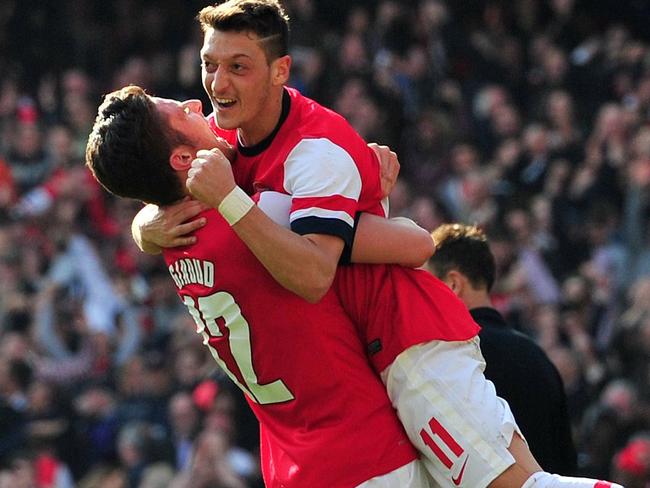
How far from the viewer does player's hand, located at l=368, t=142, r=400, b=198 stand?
4.62 m

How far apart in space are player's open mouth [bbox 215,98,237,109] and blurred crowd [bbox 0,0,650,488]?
185 inches

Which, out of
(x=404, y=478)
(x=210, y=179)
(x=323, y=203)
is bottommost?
(x=404, y=478)

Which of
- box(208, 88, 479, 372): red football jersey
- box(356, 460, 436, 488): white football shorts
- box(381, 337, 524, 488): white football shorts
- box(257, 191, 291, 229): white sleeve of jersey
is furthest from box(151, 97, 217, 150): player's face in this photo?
box(356, 460, 436, 488): white football shorts

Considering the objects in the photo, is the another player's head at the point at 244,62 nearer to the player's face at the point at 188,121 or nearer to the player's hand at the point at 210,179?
the player's face at the point at 188,121

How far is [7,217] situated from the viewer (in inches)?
481

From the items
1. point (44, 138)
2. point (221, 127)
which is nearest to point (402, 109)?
point (44, 138)

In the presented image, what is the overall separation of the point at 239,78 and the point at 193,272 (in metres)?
0.60

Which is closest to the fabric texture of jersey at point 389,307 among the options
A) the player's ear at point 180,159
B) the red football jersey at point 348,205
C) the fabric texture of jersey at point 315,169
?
the red football jersey at point 348,205

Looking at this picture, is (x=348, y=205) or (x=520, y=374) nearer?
(x=348, y=205)

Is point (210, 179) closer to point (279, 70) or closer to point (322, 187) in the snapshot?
point (322, 187)

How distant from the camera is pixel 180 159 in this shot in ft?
14.5

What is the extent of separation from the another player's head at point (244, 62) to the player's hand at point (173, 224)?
27cm

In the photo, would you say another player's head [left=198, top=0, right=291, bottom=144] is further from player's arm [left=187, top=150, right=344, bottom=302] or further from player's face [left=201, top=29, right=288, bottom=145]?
player's arm [left=187, top=150, right=344, bottom=302]

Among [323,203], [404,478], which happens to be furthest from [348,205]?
[404,478]
